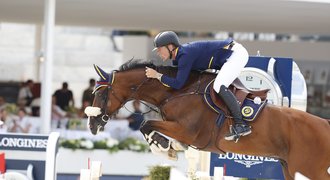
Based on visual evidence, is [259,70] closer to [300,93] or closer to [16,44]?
[300,93]

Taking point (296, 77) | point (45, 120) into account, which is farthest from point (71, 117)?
point (296, 77)

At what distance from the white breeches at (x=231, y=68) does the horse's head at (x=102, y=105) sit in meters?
0.87

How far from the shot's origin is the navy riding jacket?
632cm

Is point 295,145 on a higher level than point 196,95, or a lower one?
lower

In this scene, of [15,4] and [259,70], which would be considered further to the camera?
[15,4]

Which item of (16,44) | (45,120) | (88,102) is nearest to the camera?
(45,120)

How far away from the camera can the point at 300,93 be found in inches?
325

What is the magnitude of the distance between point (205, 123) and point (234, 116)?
25 cm

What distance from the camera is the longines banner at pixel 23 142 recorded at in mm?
6488

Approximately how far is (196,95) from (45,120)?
12.2ft

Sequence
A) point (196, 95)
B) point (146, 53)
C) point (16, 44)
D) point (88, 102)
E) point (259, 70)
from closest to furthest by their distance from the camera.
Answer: point (196, 95), point (259, 70), point (88, 102), point (146, 53), point (16, 44)

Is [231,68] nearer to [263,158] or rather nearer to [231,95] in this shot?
[231,95]

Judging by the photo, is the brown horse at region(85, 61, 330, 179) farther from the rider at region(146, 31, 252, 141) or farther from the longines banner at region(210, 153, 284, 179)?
the longines banner at region(210, 153, 284, 179)

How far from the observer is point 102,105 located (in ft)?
21.4
